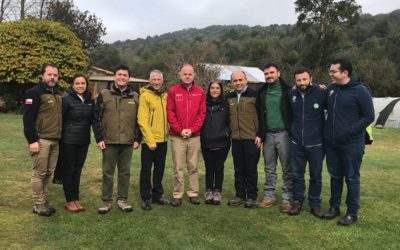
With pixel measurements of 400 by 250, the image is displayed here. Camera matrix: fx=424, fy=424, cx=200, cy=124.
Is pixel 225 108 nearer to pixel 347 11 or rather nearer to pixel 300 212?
pixel 300 212

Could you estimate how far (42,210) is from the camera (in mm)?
5180

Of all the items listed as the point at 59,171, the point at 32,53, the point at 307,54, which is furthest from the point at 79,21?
the point at 59,171

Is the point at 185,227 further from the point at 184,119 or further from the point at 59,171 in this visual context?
the point at 59,171

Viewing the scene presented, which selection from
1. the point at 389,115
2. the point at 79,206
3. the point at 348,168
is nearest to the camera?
the point at 348,168

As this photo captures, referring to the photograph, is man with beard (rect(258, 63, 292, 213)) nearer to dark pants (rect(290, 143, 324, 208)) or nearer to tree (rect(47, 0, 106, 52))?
dark pants (rect(290, 143, 324, 208))

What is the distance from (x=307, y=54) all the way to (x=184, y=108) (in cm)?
2947

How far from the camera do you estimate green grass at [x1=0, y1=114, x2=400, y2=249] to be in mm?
4387

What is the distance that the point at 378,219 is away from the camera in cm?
536

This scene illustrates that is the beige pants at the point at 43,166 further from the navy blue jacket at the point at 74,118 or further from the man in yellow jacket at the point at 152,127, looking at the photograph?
the man in yellow jacket at the point at 152,127

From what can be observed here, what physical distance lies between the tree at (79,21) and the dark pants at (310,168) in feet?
82.2

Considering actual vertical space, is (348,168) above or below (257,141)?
below

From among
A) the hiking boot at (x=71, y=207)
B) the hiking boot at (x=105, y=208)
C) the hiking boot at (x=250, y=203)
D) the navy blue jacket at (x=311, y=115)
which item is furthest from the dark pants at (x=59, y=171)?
the navy blue jacket at (x=311, y=115)

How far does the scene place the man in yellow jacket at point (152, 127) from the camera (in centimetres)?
542

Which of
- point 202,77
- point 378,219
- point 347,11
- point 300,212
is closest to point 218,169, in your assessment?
point 300,212
